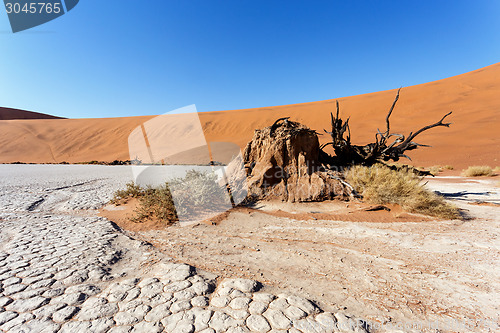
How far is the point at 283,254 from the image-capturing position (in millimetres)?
3141

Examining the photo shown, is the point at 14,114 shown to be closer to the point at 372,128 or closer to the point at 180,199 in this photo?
the point at 180,199

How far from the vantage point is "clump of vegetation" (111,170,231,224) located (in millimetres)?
4817

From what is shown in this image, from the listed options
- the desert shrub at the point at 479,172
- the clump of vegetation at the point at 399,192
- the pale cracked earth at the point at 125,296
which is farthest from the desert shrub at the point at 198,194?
the desert shrub at the point at 479,172

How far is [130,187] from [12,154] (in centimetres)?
3779

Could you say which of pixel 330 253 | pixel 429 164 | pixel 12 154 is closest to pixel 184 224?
pixel 330 253

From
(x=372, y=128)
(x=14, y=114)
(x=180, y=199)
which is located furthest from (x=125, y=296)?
(x=14, y=114)

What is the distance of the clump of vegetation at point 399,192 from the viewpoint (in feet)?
16.0

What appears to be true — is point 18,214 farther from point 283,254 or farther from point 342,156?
point 342,156

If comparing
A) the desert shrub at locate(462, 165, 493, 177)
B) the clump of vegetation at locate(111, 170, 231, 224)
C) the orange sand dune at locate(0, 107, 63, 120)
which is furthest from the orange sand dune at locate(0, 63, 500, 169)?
the orange sand dune at locate(0, 107, 63, 120)

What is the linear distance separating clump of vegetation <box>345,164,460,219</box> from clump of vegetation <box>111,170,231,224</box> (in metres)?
3.69

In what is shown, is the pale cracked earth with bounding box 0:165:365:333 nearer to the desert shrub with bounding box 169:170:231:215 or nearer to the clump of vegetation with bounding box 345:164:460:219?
the desert shrub with bounding box 169:170:231:215

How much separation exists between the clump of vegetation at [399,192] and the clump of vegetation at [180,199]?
3692mm

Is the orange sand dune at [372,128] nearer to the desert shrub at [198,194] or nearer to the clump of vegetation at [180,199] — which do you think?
the desert shrub at [198,194]

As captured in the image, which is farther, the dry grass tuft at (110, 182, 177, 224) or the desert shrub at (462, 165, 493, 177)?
the desert shrub at (462, 165, 493, 177)
